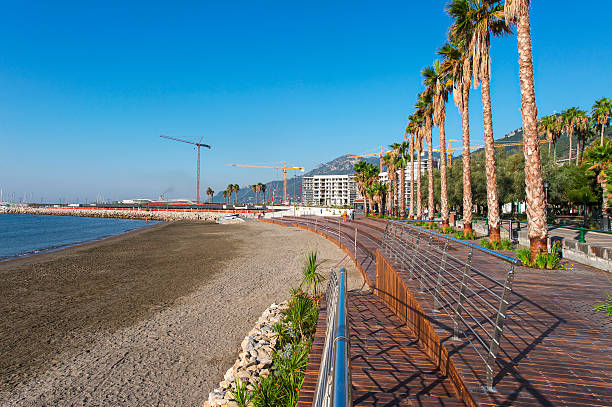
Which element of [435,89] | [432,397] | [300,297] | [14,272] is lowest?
[14,272]

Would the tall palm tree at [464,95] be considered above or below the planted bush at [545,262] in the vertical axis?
above

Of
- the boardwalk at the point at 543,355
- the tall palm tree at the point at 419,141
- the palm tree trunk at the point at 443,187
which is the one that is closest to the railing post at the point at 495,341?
the boardwalk at the point at 543,355

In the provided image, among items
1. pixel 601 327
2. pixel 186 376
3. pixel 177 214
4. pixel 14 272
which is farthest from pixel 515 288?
pixel 177 214

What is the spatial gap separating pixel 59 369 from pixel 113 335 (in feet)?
6.28

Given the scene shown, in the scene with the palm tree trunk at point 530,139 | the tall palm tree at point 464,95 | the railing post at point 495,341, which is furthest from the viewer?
the tall palm tree at point 464,95

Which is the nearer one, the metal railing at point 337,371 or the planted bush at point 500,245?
the metal railing at point 337,371

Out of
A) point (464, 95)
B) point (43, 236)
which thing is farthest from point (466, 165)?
point (43, 236)

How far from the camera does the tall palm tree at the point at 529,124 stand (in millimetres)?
10906

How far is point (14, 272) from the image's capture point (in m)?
20.5

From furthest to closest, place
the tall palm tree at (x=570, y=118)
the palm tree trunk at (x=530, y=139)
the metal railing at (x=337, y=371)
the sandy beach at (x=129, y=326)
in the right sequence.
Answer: the tall palm tree at (x=570, y=118) < the palm tree trunk at (x=530, y=139) < the sandy beach at (x=129, y=326) < the metal railing at (x=337, y=371)

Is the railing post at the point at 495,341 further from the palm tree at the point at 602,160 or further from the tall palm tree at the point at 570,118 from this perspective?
the tall palm tree at the point at 570,118

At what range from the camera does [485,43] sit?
52.8 feet

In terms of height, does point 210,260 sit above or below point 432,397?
below

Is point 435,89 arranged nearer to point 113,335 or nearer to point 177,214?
point 113,335
